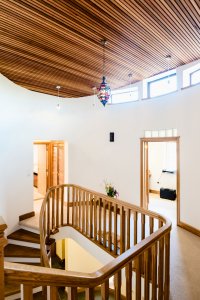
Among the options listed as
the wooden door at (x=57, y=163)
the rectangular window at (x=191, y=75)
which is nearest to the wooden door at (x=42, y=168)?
the wooden door at (x=57, y=163)

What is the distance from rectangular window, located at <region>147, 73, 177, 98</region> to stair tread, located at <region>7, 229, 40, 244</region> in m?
4.86

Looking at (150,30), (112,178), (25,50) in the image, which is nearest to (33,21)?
(25,50)

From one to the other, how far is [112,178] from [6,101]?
148 inches

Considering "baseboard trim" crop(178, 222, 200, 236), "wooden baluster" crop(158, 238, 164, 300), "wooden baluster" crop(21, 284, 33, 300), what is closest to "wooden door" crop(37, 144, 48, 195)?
"baseboard trim" crop(178, 222, 200, 236)

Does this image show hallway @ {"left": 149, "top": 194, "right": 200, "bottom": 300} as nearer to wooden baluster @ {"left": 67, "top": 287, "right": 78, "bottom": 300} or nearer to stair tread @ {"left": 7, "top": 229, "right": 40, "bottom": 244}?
wooden baluster @ {"left": 67, "top": 287, "right": 78, "bottom": 300}

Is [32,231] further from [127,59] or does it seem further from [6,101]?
[127,59]

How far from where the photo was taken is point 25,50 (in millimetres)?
3855

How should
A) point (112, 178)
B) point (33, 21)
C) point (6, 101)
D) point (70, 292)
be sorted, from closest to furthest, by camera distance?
1. point (70, 292)
2. point (33, 21)
3. point (6, 101)
4. point (112, 178)

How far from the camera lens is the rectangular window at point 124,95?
613cm

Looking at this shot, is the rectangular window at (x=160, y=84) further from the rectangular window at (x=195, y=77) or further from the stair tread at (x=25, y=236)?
the stair tread at (x=25, y=236)

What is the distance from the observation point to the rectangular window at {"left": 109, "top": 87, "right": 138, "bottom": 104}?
6133 mm

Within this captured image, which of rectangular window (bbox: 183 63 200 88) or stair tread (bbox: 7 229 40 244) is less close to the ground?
rectangular window (bbox: 183 63 200 88)

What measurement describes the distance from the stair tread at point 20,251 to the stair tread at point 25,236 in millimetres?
177

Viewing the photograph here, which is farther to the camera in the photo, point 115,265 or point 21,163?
point 21,163
